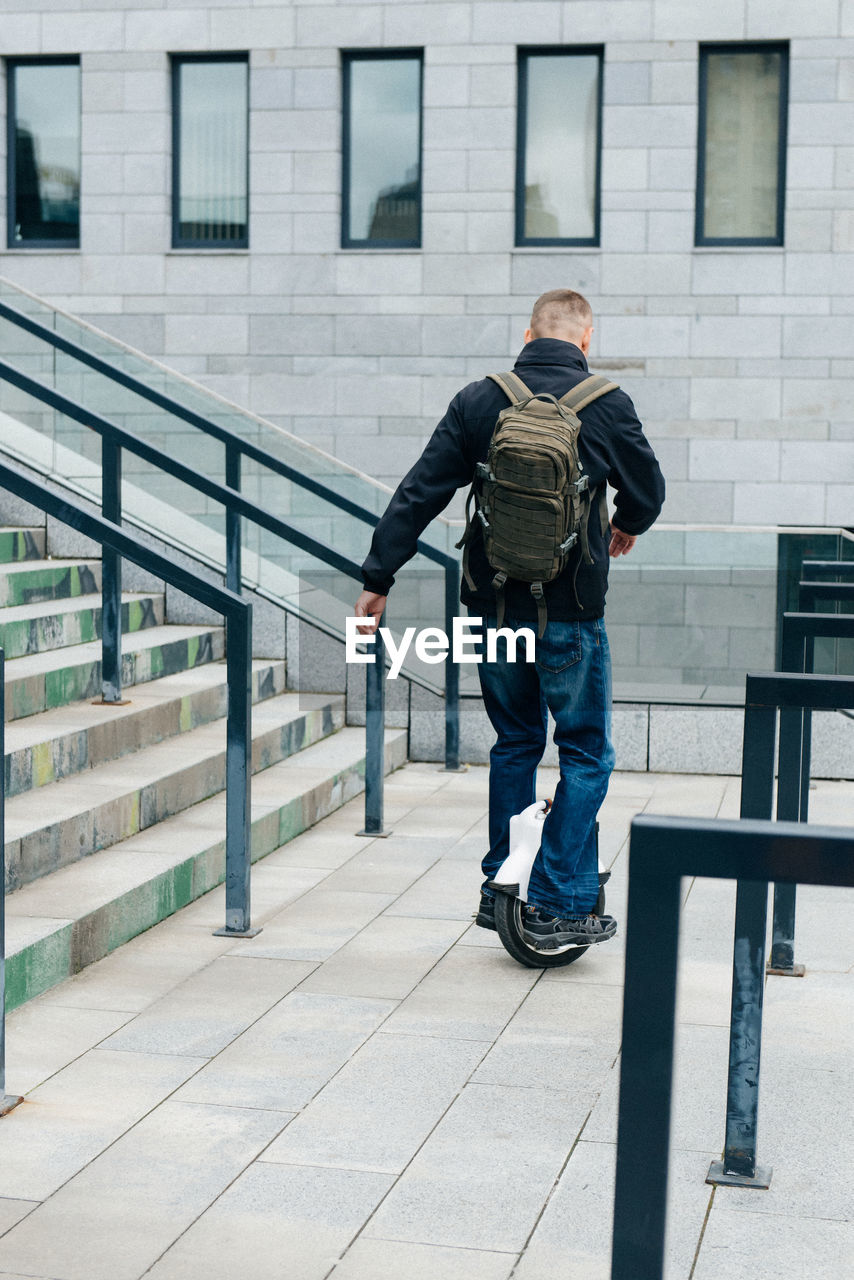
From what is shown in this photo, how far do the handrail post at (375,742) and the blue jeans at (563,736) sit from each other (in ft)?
4.98

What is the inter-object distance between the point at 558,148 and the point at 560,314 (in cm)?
897

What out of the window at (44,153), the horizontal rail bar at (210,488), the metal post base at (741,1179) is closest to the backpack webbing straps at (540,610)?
the metal post base at (741,1179)

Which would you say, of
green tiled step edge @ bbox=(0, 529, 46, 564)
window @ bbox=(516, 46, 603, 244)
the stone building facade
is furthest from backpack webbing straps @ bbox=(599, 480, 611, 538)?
window @ bbox=(516, 46, 603, 244)

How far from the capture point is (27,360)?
8.24 meters

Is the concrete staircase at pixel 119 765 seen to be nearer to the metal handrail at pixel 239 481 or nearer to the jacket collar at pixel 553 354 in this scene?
the metal handrail at pixel 239 481

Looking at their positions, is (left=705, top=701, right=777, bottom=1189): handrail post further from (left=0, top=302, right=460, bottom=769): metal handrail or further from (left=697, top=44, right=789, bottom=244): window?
(left=697, top=44, right=789, bottom=244): window

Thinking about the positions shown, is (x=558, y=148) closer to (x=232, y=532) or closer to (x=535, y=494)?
Result: (x=232, y=532)

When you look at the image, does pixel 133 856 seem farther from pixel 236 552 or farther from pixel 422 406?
pixel 422 406

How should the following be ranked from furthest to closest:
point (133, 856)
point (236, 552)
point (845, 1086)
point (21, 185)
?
point (21, 185)
point (236, 552)
point (133, 856)
point (845, 1086)

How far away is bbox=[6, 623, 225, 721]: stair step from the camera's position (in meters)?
6.08

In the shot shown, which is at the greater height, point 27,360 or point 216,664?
point 27,360

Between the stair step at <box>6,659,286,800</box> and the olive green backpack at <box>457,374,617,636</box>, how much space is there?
1.96m

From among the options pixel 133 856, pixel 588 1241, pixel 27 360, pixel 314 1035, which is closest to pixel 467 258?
pixel 27 360

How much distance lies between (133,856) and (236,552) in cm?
280
